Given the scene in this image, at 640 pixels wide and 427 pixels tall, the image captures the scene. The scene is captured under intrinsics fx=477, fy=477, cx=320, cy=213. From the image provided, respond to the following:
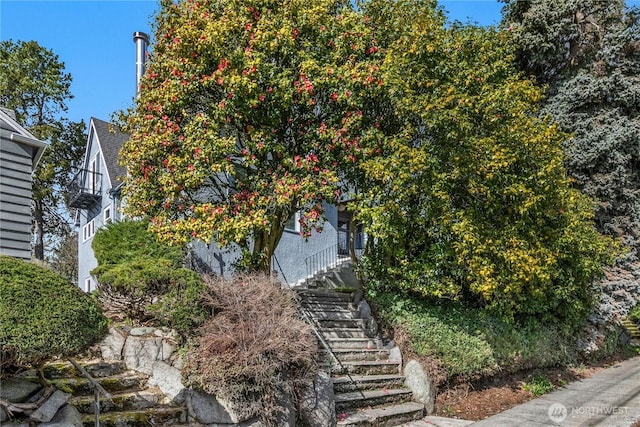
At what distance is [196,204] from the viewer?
29.7 feet

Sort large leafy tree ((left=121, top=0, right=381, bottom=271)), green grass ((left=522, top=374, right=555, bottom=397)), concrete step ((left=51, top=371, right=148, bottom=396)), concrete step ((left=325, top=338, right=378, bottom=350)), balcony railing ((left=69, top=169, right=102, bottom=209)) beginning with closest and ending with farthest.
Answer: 1. concrete step ((left=51, top=371, right=148, bottom=396))
2. large leafy tree ((left=121, top=0, right=381, bottom=271))
3. concrete step ((left=325, top=338, right=378, bottom=350))
4. green grass ((left=522, top=374, right=555, bottom=397))
5. balcony railing ((left=69, top=169, right=102, bottom=209))

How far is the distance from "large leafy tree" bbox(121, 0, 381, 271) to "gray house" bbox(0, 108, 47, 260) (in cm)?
170

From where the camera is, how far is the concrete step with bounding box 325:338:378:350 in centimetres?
861

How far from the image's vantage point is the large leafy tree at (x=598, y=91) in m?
13.4

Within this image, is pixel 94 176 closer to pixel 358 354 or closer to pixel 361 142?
pixel 361 142

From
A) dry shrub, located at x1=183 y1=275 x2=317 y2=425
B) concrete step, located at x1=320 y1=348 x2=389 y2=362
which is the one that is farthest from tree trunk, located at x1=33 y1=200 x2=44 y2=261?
dry shrub, located at x1=183 y1=275 x2=317 y2=425

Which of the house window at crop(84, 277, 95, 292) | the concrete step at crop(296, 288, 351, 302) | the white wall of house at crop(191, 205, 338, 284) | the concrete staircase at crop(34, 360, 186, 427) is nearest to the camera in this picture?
the concrete staircase at crop(34, 360, 186, 427)

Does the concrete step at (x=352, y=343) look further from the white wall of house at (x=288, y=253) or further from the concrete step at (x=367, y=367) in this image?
the white wall of house at (x=288, y=253)

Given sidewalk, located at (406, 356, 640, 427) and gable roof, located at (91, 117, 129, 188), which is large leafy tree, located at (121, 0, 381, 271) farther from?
gable roof, located at (91, 117, 129, 188)

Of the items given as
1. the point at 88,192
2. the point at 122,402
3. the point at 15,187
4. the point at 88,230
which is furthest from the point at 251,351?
the point at 88,230

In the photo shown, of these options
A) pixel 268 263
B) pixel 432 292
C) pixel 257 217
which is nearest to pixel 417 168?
pixel 432 292

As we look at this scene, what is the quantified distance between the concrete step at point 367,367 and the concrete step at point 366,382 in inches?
3.9

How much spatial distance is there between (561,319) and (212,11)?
1020cm

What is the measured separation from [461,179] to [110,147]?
1340 centimetres
